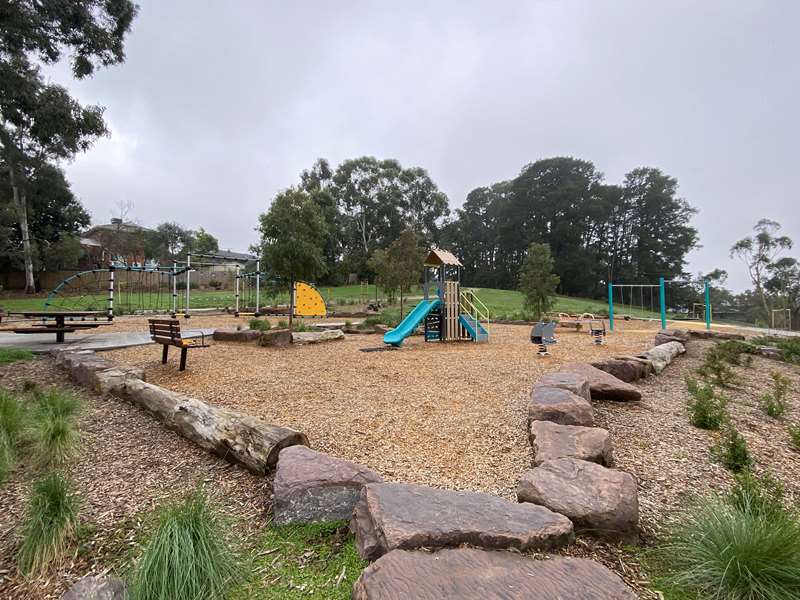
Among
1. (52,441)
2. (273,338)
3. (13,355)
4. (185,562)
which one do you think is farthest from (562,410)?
(13,355)

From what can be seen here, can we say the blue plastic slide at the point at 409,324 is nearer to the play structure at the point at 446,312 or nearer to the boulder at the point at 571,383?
the play structure at the point at 446,312

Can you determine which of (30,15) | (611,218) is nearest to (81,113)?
(30,15)

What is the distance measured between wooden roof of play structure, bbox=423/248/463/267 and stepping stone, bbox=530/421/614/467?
324 inches

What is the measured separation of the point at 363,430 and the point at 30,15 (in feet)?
36.8

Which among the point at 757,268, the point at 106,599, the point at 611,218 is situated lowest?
the point at 106,599

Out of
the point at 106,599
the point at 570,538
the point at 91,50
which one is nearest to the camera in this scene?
the point at 106,599

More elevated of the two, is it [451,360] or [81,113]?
[81,113]

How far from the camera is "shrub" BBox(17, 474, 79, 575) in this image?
1948 millimetres

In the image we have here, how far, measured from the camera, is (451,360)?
7.75 m

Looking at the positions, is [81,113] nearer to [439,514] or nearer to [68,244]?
[439,514]

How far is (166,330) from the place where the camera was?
6449 millimetres

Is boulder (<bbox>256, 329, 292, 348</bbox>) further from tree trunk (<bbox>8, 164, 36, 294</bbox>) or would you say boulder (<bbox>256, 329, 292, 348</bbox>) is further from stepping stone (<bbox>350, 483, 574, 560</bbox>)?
tree trunk (<bbox>8, 164, 36, 294</bbox>)

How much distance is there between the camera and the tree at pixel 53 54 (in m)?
7.77

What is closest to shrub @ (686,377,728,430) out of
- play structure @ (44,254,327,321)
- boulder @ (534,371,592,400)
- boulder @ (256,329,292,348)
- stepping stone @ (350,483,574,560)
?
boulder @ (534,371,592,400)
